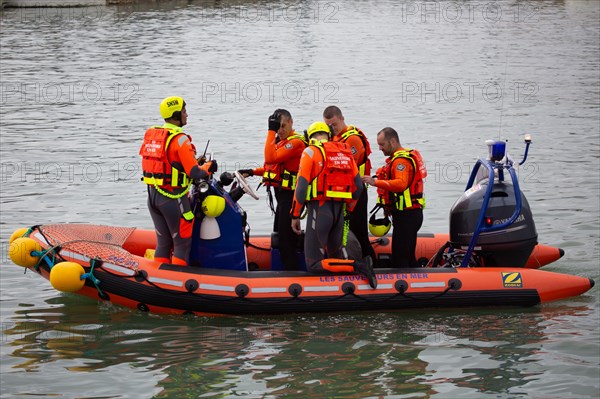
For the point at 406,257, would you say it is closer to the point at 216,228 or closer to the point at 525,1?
the point at 216,228

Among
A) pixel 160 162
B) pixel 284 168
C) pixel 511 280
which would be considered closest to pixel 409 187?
pixel 284 168

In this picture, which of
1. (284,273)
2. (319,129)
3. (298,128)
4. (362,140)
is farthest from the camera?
(298,128)

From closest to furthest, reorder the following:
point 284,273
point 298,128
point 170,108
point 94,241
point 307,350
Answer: point 307,350 < point 170,108 < point 284,273 < point 94,241 < point 298,128

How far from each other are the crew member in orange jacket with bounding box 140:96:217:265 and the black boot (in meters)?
1.50

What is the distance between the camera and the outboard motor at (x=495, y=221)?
8898mm

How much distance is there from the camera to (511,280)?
8.92 m

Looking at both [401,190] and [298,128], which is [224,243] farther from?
[298,128]

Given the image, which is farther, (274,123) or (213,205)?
(213,205)

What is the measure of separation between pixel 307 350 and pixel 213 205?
1.51 metres

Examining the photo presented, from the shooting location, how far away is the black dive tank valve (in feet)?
29.2

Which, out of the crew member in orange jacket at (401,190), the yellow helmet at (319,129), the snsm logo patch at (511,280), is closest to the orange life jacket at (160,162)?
the yellow helmet at (319,129)

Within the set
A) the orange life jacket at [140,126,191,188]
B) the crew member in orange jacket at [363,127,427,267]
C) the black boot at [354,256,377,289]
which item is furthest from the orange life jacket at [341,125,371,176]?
the orange life jacket at [140,126,191,188]

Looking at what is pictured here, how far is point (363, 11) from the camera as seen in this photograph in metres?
40.9

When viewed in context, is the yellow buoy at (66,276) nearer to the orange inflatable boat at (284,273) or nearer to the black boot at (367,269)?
the orange inflatable boat at (284,273)
